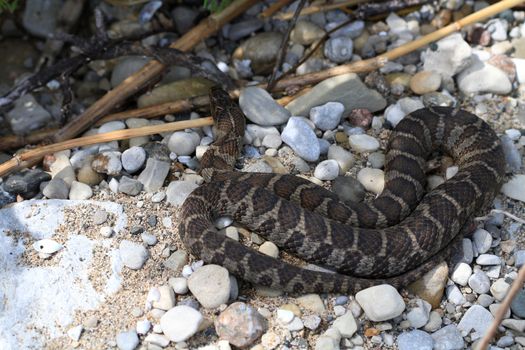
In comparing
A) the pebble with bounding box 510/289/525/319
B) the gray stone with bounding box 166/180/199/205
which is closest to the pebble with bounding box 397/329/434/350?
the pebble with bounding box 510/289/525/319

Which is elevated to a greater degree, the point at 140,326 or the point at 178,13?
the point at 178,13

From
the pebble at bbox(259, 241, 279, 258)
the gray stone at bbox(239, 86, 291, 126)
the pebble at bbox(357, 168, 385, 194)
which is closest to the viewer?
the pebble at bbox(259, 241, 279, 258)

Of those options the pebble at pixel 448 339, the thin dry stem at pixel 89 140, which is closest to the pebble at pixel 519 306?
the pebble at pixel 448 339

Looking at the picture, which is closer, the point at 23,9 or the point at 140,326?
the point at 140,326

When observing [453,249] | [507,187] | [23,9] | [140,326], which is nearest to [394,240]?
[453,249]

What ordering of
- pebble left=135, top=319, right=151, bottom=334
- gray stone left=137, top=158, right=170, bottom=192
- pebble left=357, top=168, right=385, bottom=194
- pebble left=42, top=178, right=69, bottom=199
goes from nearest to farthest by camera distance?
pebble left=135, top=319, right=151, bottom=334 < pebble left=42, top=178, right=69, bottom=199 < gray stone left=137, top=158, right=170, bottom=192 < pebble left=357, top=168, right=385, bottom=194

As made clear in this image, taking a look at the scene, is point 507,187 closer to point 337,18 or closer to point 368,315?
point 368,315

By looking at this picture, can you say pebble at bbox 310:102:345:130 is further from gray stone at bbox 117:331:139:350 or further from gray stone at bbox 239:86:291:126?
gray stone at bbox 117:331:139:350

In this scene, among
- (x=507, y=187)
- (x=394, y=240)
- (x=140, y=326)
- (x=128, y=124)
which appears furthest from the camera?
(x=128, y=124)

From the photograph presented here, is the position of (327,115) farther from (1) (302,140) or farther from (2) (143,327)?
(2) (143,327)
